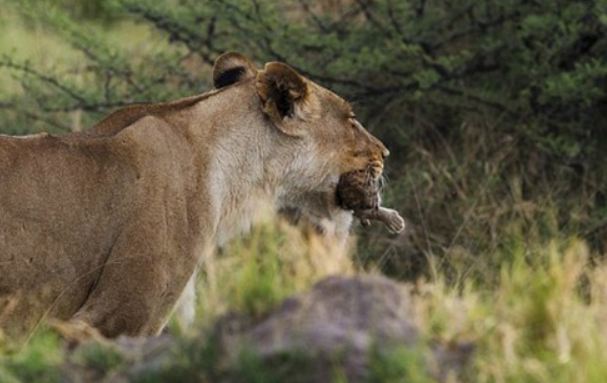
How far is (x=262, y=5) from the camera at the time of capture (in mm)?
8938

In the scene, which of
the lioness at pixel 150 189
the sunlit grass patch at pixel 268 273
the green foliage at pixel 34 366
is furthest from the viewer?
the lioness at pixel 150 189

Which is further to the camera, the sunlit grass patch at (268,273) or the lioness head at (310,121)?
the lioness head at (310,121)

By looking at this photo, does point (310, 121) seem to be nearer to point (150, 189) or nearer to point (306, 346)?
point (150, 189)

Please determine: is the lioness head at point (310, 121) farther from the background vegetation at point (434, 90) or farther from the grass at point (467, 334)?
the background vegetation at point (434, 90)

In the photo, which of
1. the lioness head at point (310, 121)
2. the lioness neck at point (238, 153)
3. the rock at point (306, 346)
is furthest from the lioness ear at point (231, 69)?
the rock at point (306, 346)

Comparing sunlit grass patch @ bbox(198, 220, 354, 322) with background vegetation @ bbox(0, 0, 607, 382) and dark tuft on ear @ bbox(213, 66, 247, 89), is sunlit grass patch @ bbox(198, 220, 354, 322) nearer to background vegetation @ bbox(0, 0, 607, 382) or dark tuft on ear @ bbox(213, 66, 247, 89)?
dark tuft on ear @ bbox(213, 66, 247, 89)

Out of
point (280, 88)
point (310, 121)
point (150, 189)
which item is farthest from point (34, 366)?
point (310, 121)

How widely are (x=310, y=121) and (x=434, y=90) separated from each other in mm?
3042

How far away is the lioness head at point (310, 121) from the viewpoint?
5754 mm

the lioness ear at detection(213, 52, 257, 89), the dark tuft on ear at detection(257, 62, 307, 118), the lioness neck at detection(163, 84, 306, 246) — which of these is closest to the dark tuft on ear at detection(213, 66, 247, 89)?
the lioness ear at detection(213, 52, 257, 89)

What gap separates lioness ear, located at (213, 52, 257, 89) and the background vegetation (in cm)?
171

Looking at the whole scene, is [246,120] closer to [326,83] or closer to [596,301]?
[596,301]

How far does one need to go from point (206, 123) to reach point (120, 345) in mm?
1696

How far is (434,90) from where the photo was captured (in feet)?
29.0
